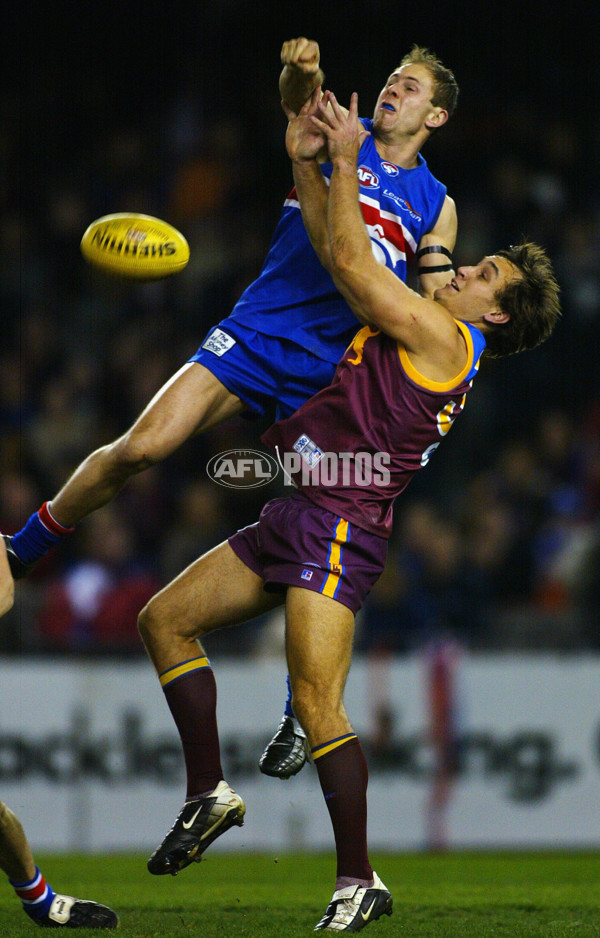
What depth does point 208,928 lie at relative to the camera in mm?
5188

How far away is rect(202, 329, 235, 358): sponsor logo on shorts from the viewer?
17.8 ft

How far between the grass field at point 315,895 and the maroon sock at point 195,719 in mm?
616

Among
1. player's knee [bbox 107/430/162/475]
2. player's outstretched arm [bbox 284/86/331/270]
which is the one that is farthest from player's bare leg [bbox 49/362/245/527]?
player's outstretched arm [bbox 284/86/331/270]

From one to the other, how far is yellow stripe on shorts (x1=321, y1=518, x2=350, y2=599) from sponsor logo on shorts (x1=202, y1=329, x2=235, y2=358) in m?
0.95

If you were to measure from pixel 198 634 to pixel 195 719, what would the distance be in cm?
35

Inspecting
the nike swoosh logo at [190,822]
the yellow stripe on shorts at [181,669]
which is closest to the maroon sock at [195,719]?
the yellow stripe on shorts at [181,669]

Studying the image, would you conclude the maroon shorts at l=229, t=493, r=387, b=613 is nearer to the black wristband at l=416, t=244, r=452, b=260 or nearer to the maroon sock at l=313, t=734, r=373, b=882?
the maroon sock at l=313, t=734, r=373, b=882

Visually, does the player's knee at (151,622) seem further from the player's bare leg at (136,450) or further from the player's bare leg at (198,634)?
the player's bare leg at (136,450)

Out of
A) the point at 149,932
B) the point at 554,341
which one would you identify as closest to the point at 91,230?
the point at 149,932

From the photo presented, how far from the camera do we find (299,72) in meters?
5.00

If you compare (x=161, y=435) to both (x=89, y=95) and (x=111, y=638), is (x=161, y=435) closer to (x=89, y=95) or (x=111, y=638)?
(x=111, y=638)

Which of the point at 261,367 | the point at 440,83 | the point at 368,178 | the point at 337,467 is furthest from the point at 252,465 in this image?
the point at 440,83

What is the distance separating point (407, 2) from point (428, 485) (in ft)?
19.0

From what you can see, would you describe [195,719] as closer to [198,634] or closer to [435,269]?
[198,634]
